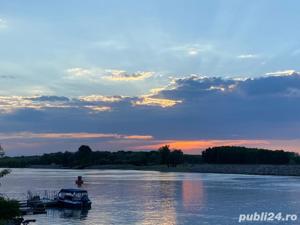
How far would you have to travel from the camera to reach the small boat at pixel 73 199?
87000 millimetres

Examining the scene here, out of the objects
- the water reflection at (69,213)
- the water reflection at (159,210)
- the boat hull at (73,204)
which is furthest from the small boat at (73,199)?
the water reflection at (159,210)

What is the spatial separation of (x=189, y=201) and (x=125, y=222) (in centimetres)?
3094

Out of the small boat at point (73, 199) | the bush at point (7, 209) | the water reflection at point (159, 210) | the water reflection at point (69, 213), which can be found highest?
the bush at point (7, 209)

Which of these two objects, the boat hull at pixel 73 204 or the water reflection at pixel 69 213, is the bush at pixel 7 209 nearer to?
the water reflection at pixel 69 213

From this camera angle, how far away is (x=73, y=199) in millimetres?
89875

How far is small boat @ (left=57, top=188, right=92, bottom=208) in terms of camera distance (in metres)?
87.0

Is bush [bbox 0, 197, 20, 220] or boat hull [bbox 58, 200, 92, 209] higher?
bush [bbox 0, 197, 20, 220]

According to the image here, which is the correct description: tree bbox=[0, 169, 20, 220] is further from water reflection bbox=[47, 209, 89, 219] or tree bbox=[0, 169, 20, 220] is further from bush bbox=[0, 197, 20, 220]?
water reflection bbox=[47, 209, 89, 219]

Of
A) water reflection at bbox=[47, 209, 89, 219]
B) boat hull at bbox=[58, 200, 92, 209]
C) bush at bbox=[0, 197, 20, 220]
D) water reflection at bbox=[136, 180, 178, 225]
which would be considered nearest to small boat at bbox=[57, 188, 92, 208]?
boat hull at bbox=[58, 200, 92, 209]

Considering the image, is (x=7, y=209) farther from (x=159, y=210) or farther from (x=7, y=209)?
(x=159, y=210)

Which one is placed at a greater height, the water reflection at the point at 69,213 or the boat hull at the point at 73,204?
the boat hull at the point at 73,204

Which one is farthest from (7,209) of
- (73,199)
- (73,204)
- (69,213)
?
(73,199)

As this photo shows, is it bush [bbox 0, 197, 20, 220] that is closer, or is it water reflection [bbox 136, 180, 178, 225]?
bush [bbox 0, 197, 20, 220]

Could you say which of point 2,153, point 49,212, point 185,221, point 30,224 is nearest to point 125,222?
point 185,221
